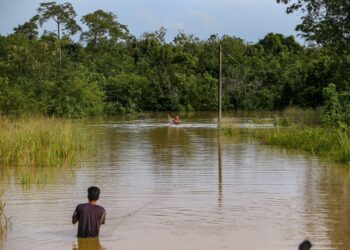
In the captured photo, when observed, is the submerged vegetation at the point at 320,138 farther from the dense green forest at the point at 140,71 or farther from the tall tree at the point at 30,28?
the tall tree at the point at 30,28

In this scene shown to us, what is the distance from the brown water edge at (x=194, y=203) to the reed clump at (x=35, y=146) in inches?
32.8

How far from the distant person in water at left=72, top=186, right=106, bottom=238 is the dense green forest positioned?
2844 cm

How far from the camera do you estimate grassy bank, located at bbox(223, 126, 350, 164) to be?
16672 mm

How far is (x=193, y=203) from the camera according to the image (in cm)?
1062

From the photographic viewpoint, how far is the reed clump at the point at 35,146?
1541cm

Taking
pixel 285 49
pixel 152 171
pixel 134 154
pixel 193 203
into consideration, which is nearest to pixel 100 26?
pixel 285 49

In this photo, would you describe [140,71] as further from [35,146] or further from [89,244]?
[89,244]

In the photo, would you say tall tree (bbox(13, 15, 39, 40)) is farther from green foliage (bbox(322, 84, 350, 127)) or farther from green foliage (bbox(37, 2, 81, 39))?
green foliage (bbox(322, 84, 350, 127))

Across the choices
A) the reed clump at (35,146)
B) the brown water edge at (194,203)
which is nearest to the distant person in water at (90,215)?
the brown water edge at (194,203)

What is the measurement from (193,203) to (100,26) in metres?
57.0

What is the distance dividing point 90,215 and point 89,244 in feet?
1.28

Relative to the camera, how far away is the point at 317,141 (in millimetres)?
20031

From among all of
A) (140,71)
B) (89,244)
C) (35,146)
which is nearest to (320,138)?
(35,146)

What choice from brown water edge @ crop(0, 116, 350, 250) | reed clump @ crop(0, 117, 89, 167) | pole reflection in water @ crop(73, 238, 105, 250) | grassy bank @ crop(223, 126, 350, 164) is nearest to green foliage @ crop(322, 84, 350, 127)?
grassy bank @ crop(223, 126, 350, 164)
